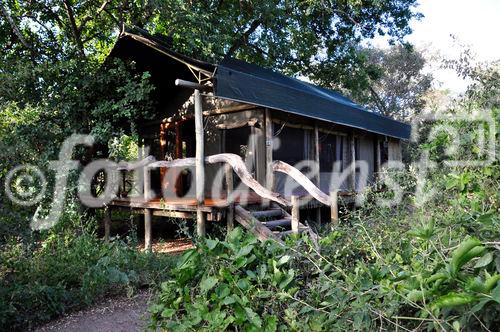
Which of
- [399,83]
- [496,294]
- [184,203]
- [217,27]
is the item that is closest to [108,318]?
[184,203]

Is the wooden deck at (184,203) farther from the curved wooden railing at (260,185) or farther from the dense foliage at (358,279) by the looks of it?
the dense foliage at (358,279)

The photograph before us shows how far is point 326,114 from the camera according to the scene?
9000 millimetres

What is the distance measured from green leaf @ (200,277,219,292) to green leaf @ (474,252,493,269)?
48.0 inches

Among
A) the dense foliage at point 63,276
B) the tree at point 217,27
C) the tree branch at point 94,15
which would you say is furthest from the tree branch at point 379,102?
the dense foliage at point 63,276

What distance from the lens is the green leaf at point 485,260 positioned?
1.34 meters

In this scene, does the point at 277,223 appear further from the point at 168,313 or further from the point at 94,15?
the point at 94,15

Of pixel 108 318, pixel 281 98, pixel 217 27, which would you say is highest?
pixel 217 27

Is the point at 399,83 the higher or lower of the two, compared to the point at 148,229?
higher

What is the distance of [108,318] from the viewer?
454 centimetres

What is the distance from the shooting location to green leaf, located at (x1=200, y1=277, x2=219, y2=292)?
207cm

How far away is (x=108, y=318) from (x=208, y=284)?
3033 millimetres

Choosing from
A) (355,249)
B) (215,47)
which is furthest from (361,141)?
(355,249)

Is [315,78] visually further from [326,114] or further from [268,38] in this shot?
[326,114]

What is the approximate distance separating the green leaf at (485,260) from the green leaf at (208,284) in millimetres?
→ 1219
